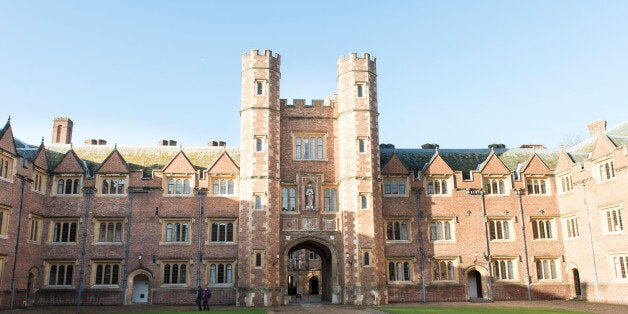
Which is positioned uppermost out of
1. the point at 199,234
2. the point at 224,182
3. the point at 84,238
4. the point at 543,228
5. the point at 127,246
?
the point at 224,182

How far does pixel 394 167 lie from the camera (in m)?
36.2

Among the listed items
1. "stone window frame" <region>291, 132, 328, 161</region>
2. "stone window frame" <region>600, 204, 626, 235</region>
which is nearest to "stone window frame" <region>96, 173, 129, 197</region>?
"stone window frame" <region>291, 132, 328, 161</region>

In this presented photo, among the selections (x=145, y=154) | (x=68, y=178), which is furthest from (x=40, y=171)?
(x=145, y=154)

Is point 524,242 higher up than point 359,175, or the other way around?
point 359,175

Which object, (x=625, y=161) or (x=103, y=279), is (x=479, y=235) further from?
(x=103, y=279)

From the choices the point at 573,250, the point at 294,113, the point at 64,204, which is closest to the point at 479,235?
the point at 573,250

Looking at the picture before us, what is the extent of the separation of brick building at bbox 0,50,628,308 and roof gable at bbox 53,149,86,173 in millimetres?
74

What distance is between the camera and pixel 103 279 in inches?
1312

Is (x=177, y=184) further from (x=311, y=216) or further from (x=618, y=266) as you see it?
(x=618, y=266)

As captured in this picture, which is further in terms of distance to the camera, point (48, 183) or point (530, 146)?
point (530, 146)

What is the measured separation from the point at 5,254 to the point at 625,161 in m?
34.5

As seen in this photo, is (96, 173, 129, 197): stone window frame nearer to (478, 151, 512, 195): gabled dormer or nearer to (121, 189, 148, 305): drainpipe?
(121, 189, 148, 305): drainpipe

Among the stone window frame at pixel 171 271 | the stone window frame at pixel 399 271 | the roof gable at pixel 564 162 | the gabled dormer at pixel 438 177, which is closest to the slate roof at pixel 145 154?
the stone window frame at pixel 171 271

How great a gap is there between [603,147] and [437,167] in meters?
10.2
